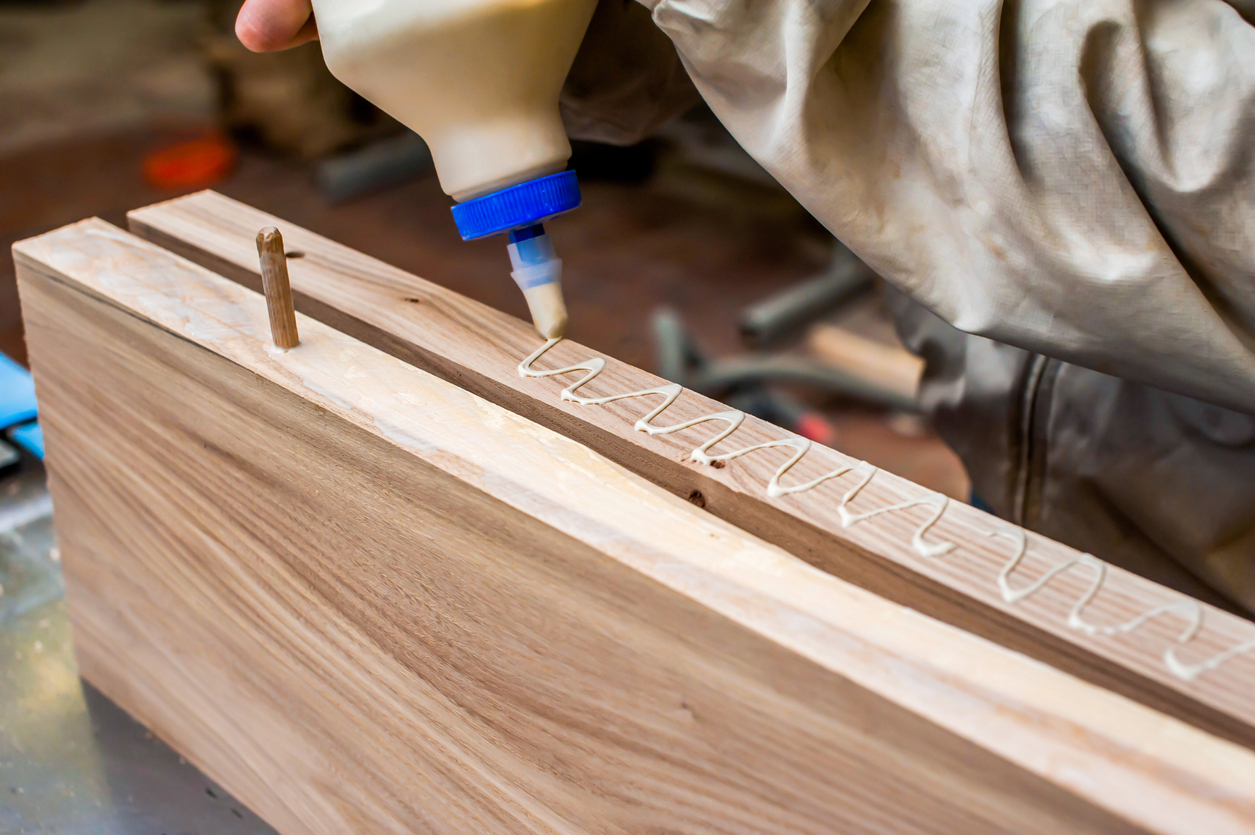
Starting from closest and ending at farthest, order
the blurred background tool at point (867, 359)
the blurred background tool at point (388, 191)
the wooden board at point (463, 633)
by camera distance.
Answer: the wooden board at point (463, 633) < the blurred background tool at point (867, 359) < the blurred background tool at point (388, 191)

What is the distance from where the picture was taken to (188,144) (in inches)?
109

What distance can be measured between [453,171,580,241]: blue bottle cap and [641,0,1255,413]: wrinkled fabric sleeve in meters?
0.09

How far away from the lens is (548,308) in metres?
0.53

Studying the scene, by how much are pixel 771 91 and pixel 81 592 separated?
22.3 inches

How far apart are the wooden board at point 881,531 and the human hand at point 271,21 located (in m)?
0.14

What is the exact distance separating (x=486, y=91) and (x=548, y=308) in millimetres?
118

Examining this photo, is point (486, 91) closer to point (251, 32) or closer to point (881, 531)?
point (251, 32)

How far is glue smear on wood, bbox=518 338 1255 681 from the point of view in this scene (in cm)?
35

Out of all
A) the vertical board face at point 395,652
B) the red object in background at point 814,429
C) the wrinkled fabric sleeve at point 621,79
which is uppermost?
the wrinkled fabric sleeve at point 621,79

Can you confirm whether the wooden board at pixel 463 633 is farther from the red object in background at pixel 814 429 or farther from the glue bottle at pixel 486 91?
the red object in background at pixel 814 429

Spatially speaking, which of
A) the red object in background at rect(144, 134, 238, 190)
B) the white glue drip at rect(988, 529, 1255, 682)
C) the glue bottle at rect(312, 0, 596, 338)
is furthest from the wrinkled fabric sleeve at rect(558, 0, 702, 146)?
the red object in background at rect(144, 134, 238, 190)

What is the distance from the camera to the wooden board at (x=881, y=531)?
13.6 inches

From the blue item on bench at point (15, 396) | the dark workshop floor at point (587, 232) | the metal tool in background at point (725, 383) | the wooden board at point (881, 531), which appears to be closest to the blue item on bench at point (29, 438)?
the blue item on bench at point (15, 396)

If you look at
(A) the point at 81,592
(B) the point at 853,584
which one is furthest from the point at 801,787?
(A) the point at 81,592
